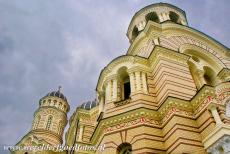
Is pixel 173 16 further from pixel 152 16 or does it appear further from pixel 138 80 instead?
pixel 138 80

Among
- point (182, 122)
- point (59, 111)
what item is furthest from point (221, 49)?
point (59, 111)

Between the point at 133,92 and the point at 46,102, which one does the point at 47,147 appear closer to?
the point at 46,102

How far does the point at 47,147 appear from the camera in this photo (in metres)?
27.2

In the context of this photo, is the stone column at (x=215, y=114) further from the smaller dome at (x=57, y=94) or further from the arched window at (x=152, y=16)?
the smaller dome at (x=57, y=94)

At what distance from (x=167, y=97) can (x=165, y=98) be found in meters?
0.45

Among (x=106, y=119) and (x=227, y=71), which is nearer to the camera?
(x=106, y=119)

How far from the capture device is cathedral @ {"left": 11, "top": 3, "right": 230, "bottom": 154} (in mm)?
11328

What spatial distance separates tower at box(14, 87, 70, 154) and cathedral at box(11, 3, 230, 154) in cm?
955

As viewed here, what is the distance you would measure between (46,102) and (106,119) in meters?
25.8

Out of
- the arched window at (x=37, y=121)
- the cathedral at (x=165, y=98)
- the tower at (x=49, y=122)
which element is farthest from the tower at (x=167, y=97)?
the arched window at (x=37, y=121)

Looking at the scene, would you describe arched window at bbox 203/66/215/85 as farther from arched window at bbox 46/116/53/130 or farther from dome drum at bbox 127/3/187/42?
arched window at bbox 46/116/53/130

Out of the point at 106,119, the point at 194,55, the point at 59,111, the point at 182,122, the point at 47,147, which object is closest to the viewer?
the point at 182,122

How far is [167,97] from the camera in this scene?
Answer: 41.1ft

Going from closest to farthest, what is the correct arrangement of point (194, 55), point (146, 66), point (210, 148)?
point (210, 148)
point (146, 66)
point (194, 55)
